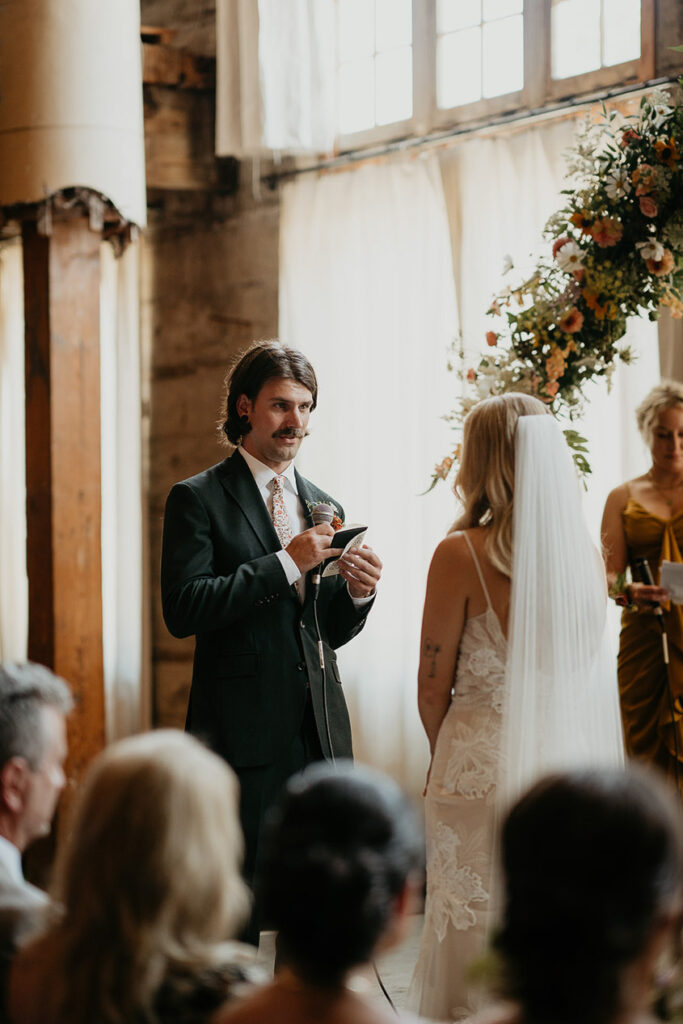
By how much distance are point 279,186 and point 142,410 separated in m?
1.44

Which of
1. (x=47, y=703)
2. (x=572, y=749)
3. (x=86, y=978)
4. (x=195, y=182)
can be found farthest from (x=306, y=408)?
(x=195, y=182)

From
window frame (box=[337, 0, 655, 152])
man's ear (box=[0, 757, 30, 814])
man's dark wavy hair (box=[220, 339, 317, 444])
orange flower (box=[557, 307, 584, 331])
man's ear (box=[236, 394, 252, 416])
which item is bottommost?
man's ear (box=[0, 757, 30, 814])

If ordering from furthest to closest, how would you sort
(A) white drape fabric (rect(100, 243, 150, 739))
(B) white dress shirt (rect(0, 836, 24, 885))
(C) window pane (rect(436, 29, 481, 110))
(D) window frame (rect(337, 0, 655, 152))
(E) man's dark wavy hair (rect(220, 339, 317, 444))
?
1. (A) white drape fabric (rect(100, 243, 150, 739))
2. (C) window pane (rect(436, 29, 481, 110))
3. (D) window frame (rect(337, 0, 655, 152))
4. (E) man's dark wavy hair (rect(220, 339, 317, 444))
5. (B) white dress shirt (rect(0, 836, 24, 885))

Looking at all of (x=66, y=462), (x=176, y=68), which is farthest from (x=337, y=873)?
(x=176, y=68)

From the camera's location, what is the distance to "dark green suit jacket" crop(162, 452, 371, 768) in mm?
3094

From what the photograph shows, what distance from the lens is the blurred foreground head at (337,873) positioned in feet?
4.24

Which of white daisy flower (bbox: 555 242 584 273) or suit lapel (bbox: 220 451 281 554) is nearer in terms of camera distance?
suit lapel (bbox: 220 451 281 554)

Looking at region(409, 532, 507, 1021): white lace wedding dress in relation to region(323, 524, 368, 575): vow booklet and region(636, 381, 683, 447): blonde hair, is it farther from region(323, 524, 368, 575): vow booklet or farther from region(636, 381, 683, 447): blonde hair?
region(636, 381, 683, 447): blonde hair

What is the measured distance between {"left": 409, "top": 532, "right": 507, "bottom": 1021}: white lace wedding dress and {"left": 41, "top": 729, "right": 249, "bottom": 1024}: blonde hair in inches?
64.8

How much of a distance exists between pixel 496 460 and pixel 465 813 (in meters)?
0.90

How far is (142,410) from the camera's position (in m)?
6.66

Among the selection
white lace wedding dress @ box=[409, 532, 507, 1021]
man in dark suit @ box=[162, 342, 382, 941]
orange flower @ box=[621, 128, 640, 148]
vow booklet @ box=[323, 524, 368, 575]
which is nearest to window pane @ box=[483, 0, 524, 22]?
orange flower @ box=[621, 128, 640, 148]

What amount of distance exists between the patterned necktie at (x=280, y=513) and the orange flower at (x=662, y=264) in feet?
4.20

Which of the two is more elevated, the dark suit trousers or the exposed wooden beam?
the exposed wooden beam
